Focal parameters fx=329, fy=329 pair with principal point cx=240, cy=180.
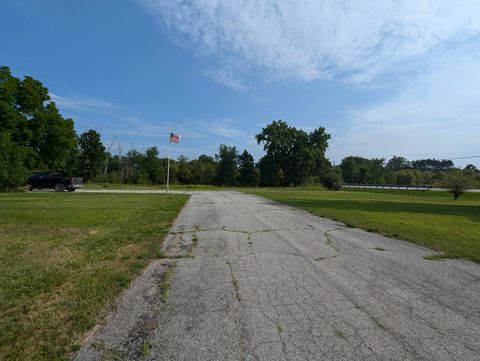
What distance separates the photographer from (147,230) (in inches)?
359

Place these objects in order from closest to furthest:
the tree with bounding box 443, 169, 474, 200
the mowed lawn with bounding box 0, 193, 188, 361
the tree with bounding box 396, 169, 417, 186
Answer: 1. the mowed lawn with bounding box 0, 193, 188, 361
2. the tree with bounding box 443, 169, 474, 200
3. the tree with bounding box 396, 169, 417, 186

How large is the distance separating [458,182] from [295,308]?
42.9 meters

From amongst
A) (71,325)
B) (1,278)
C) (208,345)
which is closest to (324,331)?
(208,345)

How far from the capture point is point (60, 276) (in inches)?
191

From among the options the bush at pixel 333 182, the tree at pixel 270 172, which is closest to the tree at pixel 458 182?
the bush at pixel 333 182

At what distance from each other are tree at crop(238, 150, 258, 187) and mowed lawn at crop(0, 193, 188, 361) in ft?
248

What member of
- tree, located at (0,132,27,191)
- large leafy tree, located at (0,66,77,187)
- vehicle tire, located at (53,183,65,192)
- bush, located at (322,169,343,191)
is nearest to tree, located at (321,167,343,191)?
bush, located at (322,169,343,191)

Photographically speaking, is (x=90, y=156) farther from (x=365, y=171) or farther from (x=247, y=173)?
(x=365, y=171)

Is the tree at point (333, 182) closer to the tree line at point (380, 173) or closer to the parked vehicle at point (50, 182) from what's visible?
the parked vehicle at point (50, 182)

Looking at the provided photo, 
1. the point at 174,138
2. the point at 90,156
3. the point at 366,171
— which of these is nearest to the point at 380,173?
the point at 366,171

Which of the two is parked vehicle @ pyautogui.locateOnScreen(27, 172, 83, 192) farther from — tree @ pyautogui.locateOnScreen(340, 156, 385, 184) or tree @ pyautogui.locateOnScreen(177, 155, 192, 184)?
tree @ pyautogui.locateOnScreen(340, 156, 385, 184)

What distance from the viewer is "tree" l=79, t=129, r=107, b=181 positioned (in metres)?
68.8

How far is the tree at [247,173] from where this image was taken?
8544cm

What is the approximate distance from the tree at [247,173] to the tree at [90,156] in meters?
34.0
